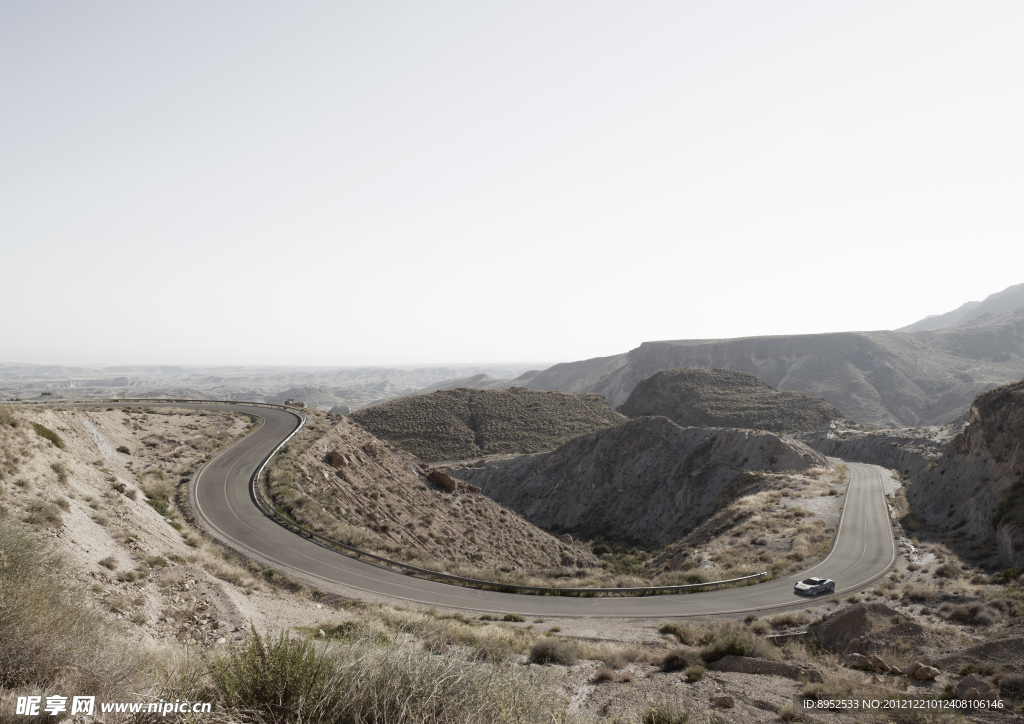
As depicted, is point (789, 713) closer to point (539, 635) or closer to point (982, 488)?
point (539, 635)

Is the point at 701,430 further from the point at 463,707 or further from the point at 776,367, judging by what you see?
the point at 776,367

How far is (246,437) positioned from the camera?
1421 inches

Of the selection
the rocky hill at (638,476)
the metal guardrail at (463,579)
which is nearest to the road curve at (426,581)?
the metal guardrail at (463,579)

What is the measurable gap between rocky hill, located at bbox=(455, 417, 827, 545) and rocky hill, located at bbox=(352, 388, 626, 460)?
13.0 meters

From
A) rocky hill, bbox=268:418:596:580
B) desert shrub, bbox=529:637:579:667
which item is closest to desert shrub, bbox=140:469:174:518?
rocky hill, bbox=268:418:596:580

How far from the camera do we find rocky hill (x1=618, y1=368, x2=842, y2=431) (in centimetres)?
8538

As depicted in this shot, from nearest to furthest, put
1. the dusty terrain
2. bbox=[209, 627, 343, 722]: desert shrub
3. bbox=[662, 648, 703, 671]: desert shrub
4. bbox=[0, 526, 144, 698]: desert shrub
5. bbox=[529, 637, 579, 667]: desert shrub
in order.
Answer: bbox=[209, 627, 343, 722]: desert shrub, bbox=[0, 526, 144, 698]: desert shrub, the dusty terrain, bbox=[529, 637, 579, 667]: desert shrub, bbox=[662, 648, 703, 671]: desert shrub

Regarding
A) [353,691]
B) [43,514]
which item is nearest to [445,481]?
[43,514]

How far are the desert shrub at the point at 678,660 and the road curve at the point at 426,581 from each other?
257 inches

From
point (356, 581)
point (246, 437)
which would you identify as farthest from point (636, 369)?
point (356, 581)

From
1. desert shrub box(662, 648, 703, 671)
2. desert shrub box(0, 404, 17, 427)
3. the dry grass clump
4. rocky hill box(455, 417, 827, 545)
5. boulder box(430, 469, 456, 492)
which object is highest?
desert shrub box(0, 404, 17, 427)

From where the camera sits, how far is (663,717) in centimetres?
864

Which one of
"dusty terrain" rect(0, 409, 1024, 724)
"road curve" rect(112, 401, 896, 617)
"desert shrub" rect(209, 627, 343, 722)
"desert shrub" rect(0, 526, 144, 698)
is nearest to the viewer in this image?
"desert shrub" rect(209, 627, 343, 722)

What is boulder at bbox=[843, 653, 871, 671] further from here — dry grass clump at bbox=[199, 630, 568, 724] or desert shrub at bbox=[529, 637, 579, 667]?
dry grass clump at bbox=[199, 630, 568, 724]
